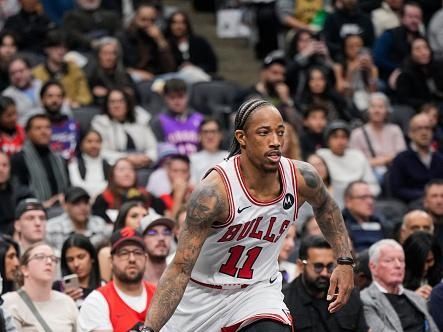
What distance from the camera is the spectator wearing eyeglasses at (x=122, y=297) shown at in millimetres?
9406

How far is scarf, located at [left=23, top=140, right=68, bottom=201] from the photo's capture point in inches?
525

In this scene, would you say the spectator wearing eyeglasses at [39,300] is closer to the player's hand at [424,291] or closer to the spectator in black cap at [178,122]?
the player's hand at [424,291]

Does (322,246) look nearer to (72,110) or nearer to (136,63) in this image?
(72,110)

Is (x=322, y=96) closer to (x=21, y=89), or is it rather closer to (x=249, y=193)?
(x=21, y=89)

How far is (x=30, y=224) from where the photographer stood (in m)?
11.3

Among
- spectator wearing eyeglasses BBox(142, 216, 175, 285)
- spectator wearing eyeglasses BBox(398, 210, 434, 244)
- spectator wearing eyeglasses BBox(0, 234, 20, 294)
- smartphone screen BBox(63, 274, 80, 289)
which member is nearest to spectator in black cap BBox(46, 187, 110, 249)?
spectator wearing eyeglasses BBox(0, 234, 20, 294)

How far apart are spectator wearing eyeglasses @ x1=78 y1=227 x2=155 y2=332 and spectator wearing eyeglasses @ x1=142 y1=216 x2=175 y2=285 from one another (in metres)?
0.58

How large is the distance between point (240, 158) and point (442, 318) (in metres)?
3.26

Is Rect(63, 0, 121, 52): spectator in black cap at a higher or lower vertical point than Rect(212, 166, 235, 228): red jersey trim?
higher

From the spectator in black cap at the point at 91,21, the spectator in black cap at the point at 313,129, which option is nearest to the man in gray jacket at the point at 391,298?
the spectator in black cap at the point at 313,129

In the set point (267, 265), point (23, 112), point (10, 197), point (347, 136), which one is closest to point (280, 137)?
point (267, 265)

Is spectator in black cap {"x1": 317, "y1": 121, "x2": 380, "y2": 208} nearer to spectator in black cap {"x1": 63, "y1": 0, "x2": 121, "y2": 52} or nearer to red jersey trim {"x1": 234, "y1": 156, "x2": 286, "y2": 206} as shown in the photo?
spectator in black cap {"x1": 63, "y1": 0, "x2": 121, "y2": 52}

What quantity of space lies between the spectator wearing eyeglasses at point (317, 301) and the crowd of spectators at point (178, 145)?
0.04 feet

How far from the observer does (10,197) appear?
12.7 metres
